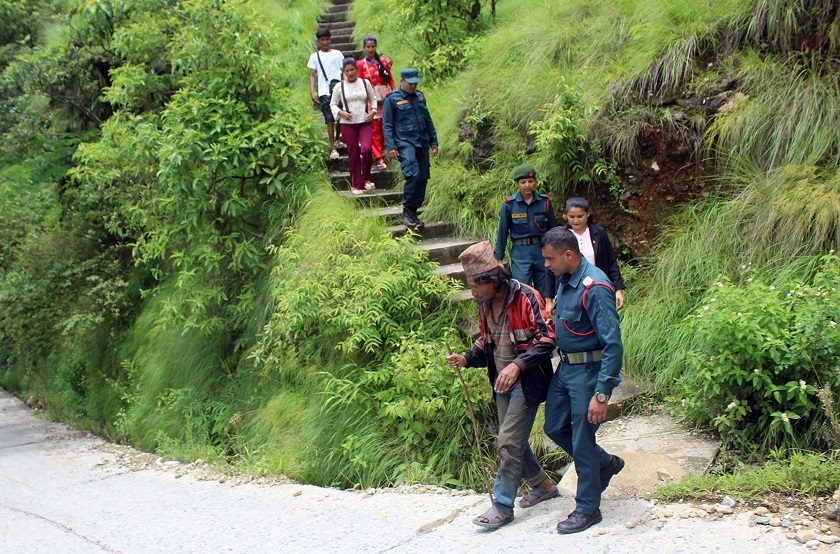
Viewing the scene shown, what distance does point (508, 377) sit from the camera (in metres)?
4.17

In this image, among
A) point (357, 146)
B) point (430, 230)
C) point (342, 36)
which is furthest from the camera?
point (342, 36)

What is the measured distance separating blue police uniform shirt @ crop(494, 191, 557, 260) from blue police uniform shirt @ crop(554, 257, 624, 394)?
7.52 ft

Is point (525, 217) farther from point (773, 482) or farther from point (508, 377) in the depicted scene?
point (773, 482)

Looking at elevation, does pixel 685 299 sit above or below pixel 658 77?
below

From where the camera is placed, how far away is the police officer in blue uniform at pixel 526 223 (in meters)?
6.41

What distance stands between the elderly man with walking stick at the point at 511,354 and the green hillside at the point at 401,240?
136 centimetres

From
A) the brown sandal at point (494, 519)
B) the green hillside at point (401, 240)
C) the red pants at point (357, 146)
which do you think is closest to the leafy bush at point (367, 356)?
the green hillside at point (401, 240)

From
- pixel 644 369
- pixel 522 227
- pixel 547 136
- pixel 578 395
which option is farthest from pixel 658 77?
pixel 578 395

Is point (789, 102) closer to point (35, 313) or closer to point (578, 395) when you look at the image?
point (578, 395)

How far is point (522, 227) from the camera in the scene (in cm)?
648

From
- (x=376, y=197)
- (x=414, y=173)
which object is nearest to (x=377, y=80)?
(x=376, y=197)

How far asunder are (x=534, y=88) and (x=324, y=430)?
4739mm

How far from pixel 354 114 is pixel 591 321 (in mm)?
5756

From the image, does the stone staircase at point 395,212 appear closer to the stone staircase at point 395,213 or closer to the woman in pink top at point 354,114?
the stone staircase at point 395,213
